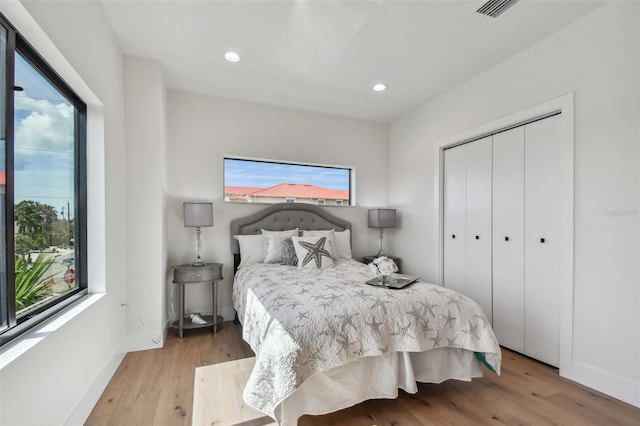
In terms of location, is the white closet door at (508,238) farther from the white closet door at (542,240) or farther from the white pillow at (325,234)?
the white pillow at (325,234)

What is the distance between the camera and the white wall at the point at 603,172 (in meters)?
2.00

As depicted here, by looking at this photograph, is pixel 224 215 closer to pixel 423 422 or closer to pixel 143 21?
pixel 143 21

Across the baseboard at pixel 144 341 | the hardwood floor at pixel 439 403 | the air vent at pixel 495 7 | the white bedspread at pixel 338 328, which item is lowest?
the hardwood floor at pixel 439 403

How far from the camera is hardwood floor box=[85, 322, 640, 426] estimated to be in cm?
178

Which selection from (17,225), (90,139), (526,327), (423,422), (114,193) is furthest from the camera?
(526,327)

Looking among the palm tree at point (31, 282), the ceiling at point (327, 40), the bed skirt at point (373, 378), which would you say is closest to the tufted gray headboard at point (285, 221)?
the ceiling at point (327, 40)

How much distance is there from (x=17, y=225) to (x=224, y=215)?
2321 mm

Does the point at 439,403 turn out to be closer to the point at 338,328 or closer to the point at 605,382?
the point at 338,328

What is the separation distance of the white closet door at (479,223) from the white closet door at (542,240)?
0.39 metres

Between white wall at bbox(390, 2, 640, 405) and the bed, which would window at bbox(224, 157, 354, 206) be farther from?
white wall at bbox(390, 2, 640, 405)

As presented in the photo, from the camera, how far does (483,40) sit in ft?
8.27

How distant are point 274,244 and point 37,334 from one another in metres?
2.17

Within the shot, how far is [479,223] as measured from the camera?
10.4 feet

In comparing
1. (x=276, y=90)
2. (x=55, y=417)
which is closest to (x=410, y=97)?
(x=276, y=90)
